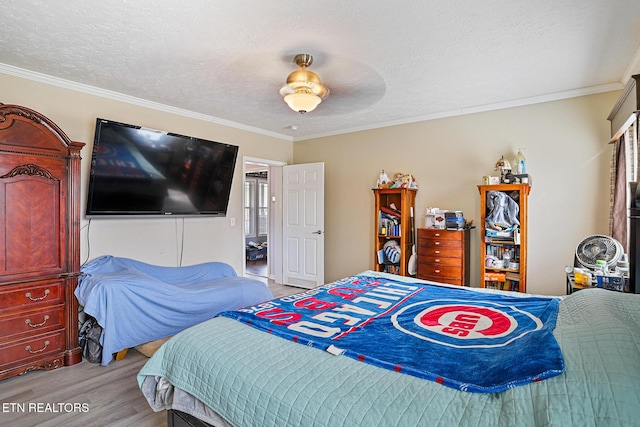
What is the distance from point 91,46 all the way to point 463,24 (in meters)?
2.70

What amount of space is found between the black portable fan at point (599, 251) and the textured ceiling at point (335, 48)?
4.78 feet

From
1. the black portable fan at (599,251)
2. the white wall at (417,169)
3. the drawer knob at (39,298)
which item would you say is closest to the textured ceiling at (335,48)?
the white wall at (417,169)

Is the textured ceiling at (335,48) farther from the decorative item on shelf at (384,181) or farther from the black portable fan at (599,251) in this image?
the black portable fan at (599,251)

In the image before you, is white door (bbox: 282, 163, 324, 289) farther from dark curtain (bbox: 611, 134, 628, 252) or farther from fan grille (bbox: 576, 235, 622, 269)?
dark curtain (bbox: 611, 134, 628, 252)

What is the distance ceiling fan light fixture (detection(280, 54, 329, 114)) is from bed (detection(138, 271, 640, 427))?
181cm

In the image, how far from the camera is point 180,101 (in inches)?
151

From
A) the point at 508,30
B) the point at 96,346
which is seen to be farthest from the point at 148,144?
the point at 508,30

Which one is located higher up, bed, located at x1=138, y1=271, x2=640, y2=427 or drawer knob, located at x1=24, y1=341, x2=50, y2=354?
bed, located at x1=138, y1=271, x2=640, y2=427

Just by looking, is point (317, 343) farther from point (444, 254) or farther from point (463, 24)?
point (444, 254)

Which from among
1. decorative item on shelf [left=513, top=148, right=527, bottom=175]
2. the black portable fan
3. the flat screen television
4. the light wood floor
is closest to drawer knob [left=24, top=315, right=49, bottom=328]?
the light wood floor

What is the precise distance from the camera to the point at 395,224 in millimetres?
4422

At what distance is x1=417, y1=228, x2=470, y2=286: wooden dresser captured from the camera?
3.78 m

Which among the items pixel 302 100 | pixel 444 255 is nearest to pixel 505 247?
pixel 444 255

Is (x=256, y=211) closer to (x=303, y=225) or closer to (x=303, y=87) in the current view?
(x=303, y=225)
